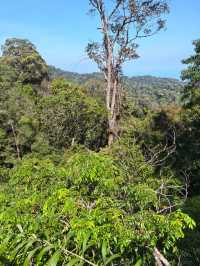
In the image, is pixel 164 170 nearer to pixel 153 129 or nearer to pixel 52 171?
pixel 153 129

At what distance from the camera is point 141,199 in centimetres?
396

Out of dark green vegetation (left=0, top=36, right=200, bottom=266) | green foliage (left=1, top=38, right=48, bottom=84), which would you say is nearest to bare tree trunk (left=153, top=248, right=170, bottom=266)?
dark green vegetation (left=0, top=36, right=200, bottom=266)

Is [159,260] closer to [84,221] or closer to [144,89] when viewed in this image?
[84,221]

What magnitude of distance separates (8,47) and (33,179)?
3086 cm

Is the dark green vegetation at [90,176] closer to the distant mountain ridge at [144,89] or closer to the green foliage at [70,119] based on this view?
the green foliage at [70,119]

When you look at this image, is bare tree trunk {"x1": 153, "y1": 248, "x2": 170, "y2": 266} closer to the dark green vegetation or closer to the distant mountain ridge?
the dark green vegetation

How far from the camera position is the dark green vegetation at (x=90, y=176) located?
7.83 feet

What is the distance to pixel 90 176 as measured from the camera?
411 cm

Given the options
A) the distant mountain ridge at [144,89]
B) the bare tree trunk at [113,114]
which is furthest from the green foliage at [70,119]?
the distant mountain ridge at [144,89]

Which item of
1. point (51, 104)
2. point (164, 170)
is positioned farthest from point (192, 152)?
point (51, 104)

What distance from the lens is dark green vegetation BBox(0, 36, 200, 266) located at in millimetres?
2387

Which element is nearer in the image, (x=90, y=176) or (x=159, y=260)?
(x=159, y=260)

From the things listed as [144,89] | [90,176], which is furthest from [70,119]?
[144,89]

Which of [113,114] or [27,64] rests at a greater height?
[27,64]
